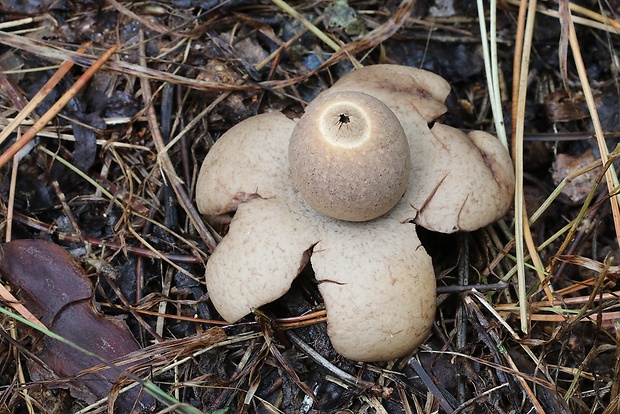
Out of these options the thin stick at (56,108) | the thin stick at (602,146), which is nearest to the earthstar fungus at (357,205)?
the thin stick at (602,146)

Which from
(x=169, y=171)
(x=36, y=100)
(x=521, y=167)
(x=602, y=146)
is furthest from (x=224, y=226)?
(x=602, y=146)

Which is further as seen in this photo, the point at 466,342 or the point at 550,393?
the point at 466,342

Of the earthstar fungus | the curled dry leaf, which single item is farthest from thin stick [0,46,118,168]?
the earthstar fungus

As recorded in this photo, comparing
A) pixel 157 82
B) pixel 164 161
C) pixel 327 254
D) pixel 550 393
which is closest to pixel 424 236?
pixel 327 254

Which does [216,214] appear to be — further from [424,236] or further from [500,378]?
[500,378]

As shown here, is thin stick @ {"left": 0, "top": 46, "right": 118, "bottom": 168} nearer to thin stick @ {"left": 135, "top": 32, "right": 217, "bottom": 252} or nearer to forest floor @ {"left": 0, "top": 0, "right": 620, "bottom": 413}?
forest floor @ {"left": 0, "top": 0, "right": 620, "bottom": 413}

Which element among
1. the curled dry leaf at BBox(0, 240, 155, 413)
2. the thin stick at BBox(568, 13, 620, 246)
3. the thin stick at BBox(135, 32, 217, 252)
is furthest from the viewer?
the thin stick at BBox(135, 32, 217, 252)

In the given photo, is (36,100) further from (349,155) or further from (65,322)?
(349,155)
